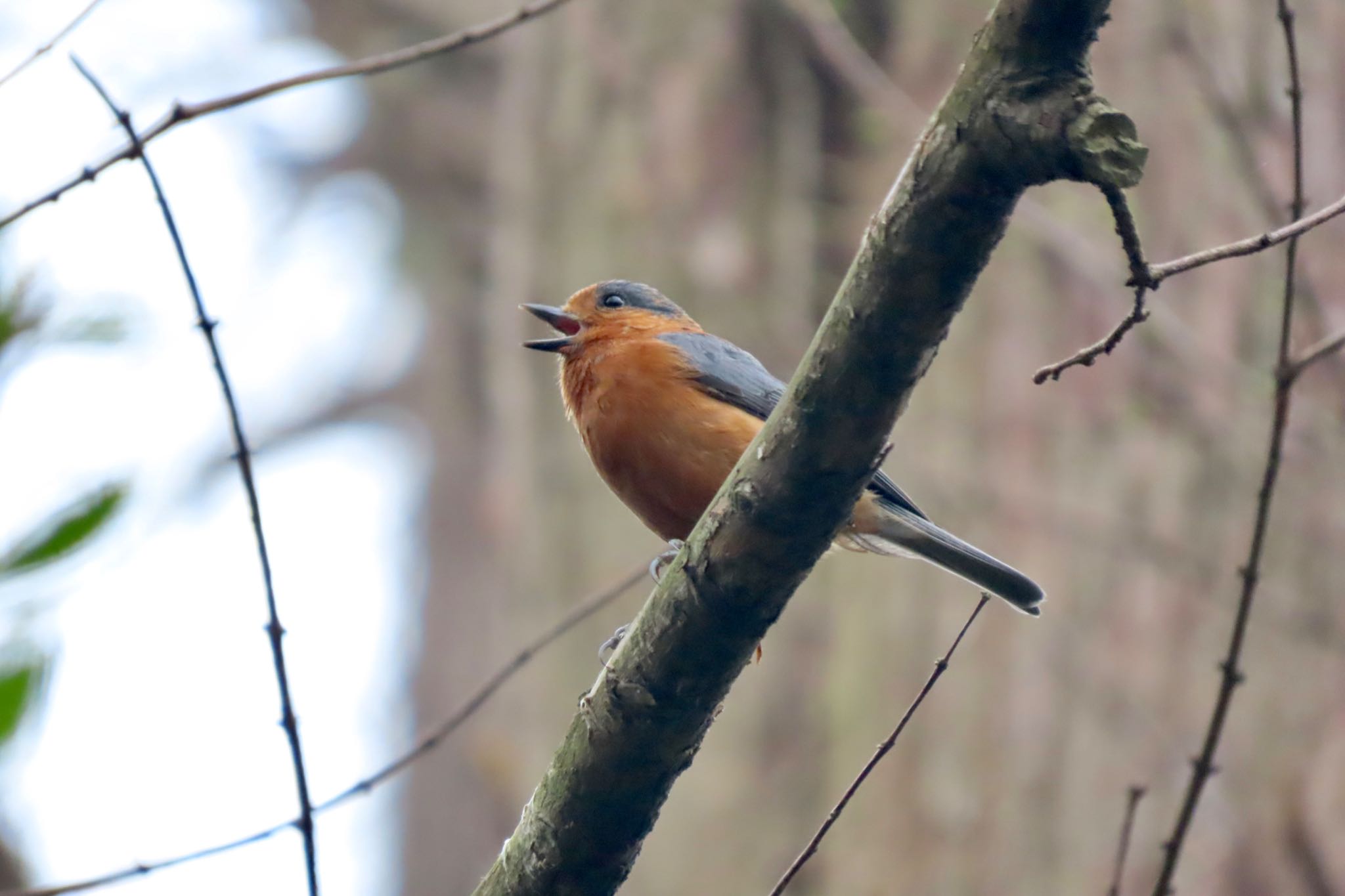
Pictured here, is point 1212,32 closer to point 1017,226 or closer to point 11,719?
point 1017,226

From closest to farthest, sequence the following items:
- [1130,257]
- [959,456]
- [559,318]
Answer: [1130,257]
[559,318]
[959,456]

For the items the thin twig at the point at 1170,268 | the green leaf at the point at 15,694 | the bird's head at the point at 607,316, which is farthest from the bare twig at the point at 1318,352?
the green leaf at the point at 15,694

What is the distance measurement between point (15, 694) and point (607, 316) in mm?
2690

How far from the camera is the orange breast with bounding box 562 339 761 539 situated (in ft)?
11.9

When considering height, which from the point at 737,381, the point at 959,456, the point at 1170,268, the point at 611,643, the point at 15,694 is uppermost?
the point at 959,456

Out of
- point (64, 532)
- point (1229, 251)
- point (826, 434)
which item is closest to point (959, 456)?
point (826, 434)

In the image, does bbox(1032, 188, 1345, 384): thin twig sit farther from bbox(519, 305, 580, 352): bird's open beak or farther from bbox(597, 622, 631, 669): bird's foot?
bbox(519, 305, 580, 352): bird's open beak

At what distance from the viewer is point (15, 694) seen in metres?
2.07

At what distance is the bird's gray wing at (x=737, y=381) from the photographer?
390 centimetres

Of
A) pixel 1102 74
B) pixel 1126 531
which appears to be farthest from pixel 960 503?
pixel 1102 74

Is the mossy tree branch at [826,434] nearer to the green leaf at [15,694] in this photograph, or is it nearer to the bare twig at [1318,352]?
the green leaf at [15,694]

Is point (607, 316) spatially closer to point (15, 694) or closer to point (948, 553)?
point (948, 553)

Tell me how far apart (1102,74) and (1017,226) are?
3.57 feet

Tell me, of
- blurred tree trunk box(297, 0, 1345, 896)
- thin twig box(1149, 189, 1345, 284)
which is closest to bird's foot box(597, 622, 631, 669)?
thin twig box(1149, 189, 1345, 284)
